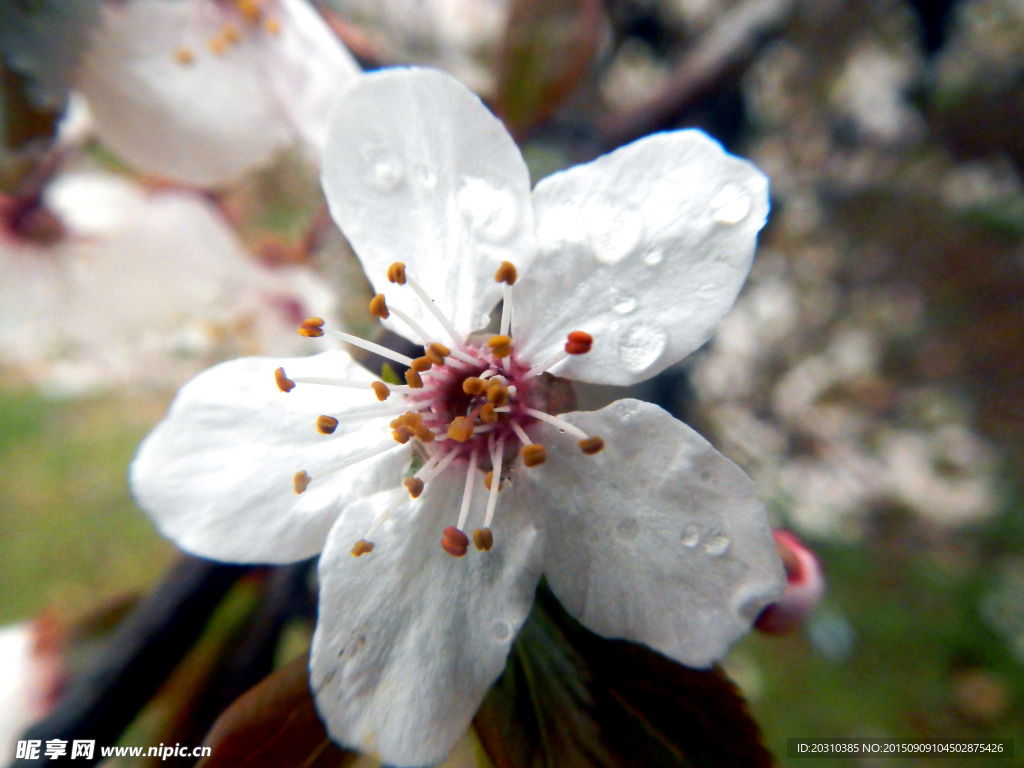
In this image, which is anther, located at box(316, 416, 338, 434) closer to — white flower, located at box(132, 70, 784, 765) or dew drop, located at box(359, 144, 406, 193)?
white flower, located at box(132, 70, 784, 765)

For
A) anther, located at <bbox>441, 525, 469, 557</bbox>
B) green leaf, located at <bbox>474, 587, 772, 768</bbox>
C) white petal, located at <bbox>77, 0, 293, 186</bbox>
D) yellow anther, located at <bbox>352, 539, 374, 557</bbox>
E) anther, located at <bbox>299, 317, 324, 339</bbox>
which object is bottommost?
green leaf, located at <bbox>474, 587, 772, 768</bbox>

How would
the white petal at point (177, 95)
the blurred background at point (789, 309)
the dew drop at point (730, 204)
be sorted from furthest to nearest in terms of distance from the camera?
1. the blurred background at point (789, 309)
2. the white petal at point (177, 95)
3. the dew drop at point (730, 204)

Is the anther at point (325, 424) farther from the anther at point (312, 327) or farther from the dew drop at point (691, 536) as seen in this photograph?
the dew drop at point (691, 536)

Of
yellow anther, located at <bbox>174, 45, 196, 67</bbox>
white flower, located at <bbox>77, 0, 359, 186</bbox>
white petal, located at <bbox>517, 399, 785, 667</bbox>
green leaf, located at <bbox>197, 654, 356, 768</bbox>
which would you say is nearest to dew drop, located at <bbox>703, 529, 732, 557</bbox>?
white petal, located at <bbox>517, 399, 785, 667</bbox>

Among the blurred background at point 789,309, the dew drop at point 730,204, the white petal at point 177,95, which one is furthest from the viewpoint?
the blurred background at point 789,309

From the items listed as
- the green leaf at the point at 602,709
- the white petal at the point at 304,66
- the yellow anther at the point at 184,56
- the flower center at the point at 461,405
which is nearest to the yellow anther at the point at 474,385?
the flower center at the point at 461,405

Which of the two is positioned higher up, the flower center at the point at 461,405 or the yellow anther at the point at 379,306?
the yellow anther at the point at 379,306
